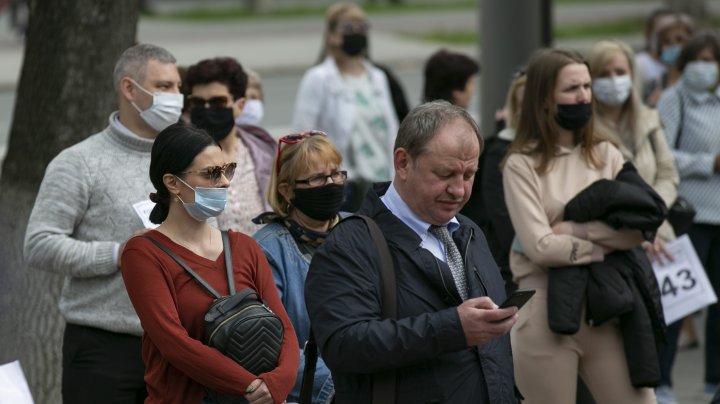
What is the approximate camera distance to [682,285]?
22.6 feet

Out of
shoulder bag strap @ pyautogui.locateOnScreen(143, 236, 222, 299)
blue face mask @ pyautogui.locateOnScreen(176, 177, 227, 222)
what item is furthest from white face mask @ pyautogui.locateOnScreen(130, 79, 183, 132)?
shoulder bag strap @ pyautogui.locateOnScreen(143, 236, 222, 299)

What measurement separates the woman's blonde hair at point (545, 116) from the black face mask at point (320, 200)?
109 centimetres

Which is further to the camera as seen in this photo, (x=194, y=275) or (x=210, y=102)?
(x=210, y=102)

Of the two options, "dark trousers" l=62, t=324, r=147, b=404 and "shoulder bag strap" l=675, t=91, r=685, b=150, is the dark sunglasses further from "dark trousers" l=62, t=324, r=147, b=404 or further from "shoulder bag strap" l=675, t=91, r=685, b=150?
"dark trousers" l=62, t=324, r=147, b=404

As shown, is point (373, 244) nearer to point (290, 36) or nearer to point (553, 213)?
point (553, 213)

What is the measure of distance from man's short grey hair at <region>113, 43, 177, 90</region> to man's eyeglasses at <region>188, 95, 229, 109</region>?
0.60 meters

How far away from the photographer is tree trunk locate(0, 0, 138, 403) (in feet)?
21.4

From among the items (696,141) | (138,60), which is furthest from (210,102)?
(696,141)

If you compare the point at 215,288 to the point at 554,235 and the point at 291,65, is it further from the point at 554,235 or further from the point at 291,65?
the point at 291,65

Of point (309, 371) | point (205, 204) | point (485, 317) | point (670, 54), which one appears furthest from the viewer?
point (670, 54)

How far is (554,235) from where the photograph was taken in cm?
568

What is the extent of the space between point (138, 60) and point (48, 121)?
137cm

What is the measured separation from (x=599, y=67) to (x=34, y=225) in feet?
10.4

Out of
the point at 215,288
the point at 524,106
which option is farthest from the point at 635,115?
the point at 215,288
